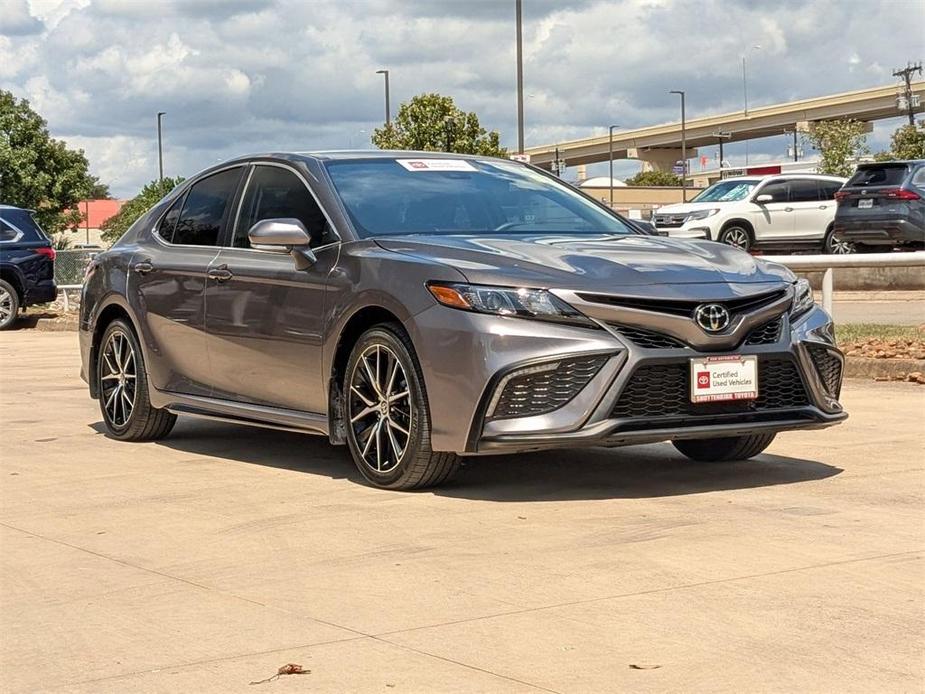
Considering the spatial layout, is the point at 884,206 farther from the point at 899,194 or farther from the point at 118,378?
the point at 118,378

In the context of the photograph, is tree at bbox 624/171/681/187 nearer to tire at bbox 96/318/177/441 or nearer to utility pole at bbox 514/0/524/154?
utility pole at bbox 514/0/524/154

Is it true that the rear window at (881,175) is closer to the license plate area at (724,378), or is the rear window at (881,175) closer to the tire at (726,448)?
the tire at (726,448)

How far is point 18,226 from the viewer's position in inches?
955

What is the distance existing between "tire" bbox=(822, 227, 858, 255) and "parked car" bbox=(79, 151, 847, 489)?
2012cm

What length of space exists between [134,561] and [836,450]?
4016mm

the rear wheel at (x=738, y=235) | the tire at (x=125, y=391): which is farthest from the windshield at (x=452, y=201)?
the rear wheel at (x=738, y=235)

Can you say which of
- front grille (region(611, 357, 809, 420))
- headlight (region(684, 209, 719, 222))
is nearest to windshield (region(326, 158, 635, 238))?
front grille (region(611, 357, 809, 420))

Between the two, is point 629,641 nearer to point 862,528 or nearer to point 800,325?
point 862,528

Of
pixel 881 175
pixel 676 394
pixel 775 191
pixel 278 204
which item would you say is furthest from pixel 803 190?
pixel 676 394

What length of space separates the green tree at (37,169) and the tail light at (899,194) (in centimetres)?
4938

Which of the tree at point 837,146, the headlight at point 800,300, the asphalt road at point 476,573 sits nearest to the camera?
the asphalt road at point 476,573

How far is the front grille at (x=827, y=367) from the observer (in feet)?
23.5

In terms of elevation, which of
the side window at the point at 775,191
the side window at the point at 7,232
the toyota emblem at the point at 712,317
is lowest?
the toyota emblem at the point at 712,317

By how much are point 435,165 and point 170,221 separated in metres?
1.88
